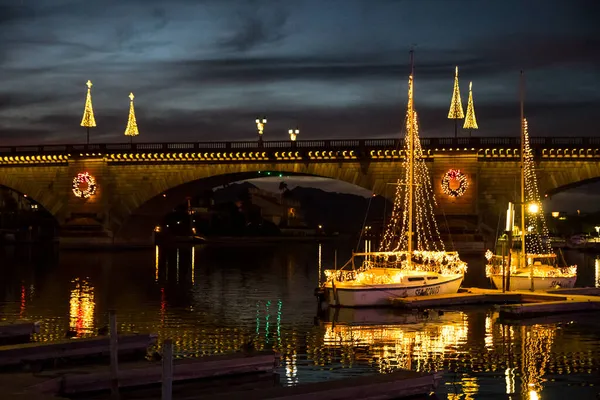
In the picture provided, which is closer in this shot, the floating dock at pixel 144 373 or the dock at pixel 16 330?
the floating dock at pixel 144 373

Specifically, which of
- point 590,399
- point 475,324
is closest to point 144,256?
point 475,324

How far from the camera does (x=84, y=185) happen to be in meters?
90.0

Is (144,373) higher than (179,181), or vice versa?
(179,181)

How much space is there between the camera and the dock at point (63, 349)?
25.5 meters

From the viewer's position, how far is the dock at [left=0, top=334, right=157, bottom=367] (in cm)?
2547

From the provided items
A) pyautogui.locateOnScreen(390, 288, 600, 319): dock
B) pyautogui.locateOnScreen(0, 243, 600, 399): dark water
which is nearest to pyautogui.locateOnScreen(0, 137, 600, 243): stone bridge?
pyautogui.locateOnScreen(0, 243, 600, 399): dark water

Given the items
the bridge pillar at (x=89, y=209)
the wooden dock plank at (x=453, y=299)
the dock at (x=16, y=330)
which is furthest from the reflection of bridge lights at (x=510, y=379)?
the bridge pillar at (x=89, y=209)

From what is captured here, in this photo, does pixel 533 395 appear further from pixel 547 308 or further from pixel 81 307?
pixel 81 307

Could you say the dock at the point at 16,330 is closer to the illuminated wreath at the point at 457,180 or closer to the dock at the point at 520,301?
the dock at the point at 520,301

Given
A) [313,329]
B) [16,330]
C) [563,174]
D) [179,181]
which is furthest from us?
[179,181]

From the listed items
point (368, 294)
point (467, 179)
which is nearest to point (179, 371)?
point (368, 294)

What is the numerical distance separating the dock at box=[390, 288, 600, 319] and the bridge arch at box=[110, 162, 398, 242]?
3745 centimetres

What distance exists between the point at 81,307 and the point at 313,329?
12.5m

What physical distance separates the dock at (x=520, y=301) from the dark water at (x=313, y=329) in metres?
0.76
